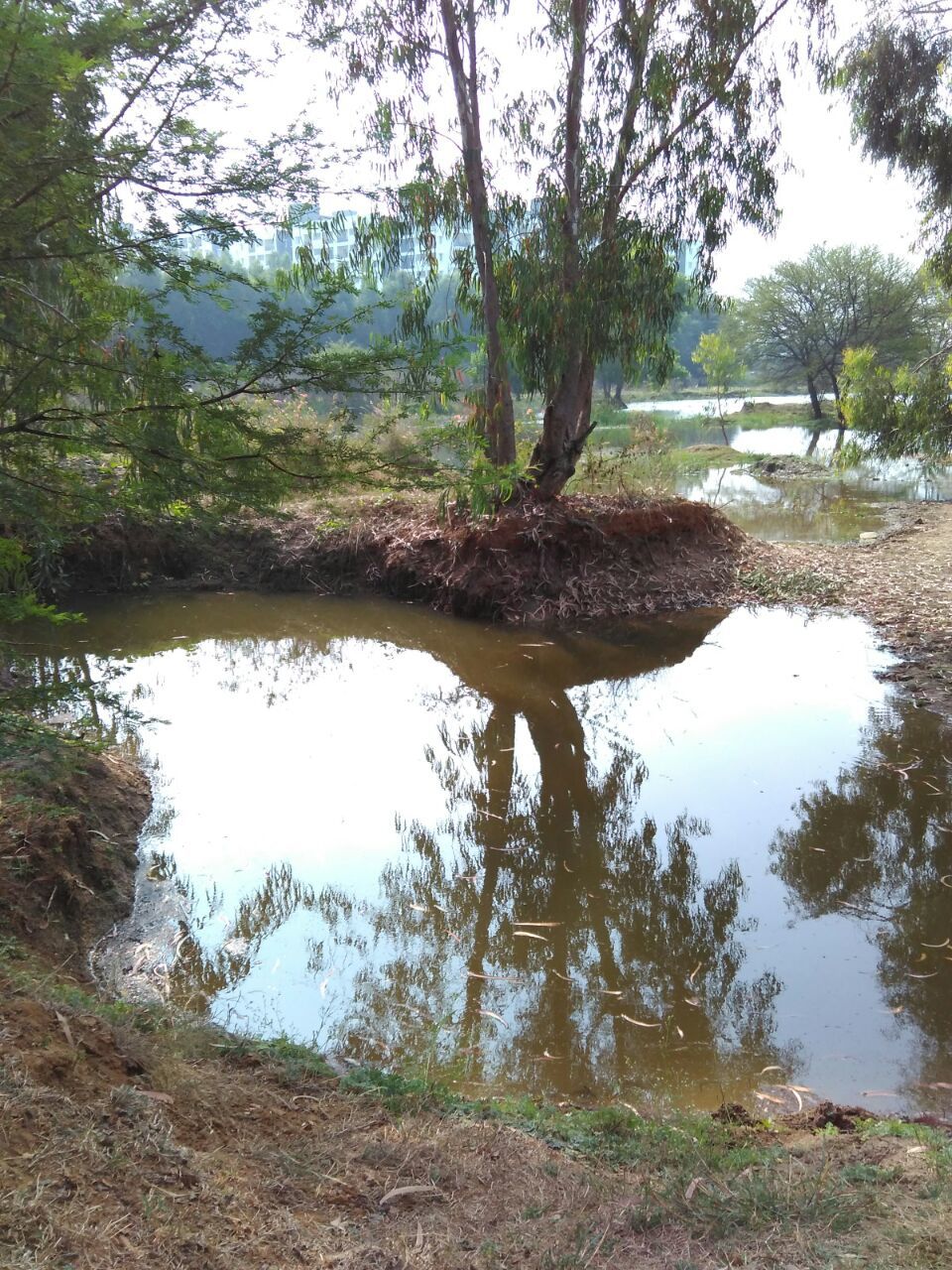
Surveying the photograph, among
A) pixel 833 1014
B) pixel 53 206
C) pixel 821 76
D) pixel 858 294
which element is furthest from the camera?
pixel 858 294

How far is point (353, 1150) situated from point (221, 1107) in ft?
1.20

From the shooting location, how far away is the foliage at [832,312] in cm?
3014

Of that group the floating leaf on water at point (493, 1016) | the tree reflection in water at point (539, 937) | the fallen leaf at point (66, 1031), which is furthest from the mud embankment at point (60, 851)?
the floating leaf on water at point (493, 1016)

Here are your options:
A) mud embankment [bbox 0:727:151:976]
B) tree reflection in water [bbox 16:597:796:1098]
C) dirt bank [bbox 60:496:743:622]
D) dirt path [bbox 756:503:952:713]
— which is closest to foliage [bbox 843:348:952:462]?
dirt path [bbox 756:503:952:713]

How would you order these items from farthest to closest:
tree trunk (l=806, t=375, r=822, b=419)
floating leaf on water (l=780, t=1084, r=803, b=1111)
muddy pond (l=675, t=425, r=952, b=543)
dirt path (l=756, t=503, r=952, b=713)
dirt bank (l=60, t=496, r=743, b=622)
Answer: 1. tree trunk (l=806, t=375, r=822, b=419)
2. muddy pond (l=675, t=425, r=952, b=543)
3. dirt bank (l=60, t=496, r=743, b=622)
4. dirt path (l=756, t=503, r=952, b=713)
5. floating leaf on water (l=780, t=1084, r=803, b=1111)

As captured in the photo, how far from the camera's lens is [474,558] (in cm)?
920

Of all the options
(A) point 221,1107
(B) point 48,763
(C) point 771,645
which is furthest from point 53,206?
(C) point 771,645

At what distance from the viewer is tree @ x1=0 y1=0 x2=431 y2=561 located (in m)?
2.76

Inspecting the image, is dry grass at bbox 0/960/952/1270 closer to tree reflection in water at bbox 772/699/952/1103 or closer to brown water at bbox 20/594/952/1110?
brown water at bbox 20/594/952/1110

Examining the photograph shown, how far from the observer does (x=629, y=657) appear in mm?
7781

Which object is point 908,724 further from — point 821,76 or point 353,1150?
point 821,76

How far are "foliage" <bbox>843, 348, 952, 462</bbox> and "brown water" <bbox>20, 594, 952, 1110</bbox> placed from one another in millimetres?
2492

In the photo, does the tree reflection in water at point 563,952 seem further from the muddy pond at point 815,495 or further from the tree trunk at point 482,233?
the muddy pond at point 815,495

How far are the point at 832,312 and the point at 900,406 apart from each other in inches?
1057
